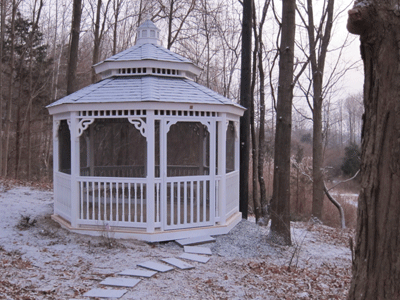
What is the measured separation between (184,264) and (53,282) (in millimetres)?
1945

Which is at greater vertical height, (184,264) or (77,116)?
(77,116)

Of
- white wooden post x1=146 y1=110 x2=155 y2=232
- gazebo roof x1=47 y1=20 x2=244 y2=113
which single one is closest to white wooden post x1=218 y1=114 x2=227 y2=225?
gazebo roof x1=47 y1=20 x2=244 y2=113

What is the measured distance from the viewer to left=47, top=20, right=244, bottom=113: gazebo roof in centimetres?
755

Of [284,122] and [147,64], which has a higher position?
[147,64]

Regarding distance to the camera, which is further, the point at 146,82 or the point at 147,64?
the point at 147,64

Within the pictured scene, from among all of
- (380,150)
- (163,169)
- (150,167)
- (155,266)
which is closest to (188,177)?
(163,169)

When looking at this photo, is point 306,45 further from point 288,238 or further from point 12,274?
point 12,274

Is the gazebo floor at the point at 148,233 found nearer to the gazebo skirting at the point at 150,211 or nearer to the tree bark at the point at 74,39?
the gazebo skirting at the point at 150,211

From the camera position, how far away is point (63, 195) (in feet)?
27.4

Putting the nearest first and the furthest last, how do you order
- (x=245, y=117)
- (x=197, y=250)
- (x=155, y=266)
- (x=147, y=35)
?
(x=155, y=266) < (x=197, y=250) < (x=147, y=35) < (x=245, y=117)

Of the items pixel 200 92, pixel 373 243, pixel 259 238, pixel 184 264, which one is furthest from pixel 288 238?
pixel 373 243

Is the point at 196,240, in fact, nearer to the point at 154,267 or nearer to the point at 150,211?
the point at 150,211

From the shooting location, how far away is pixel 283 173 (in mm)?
7668

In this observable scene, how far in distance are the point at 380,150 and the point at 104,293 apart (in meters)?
3.79
